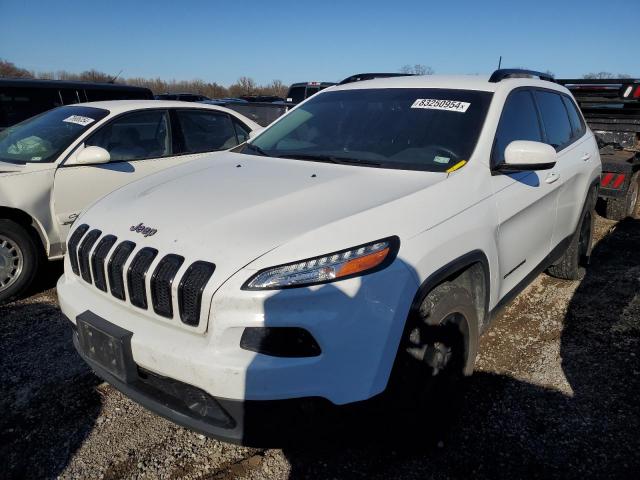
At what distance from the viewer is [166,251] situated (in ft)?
6.46

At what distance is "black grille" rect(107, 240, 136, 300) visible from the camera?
209cm

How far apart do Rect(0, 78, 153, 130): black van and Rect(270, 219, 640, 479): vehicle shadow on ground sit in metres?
6.14

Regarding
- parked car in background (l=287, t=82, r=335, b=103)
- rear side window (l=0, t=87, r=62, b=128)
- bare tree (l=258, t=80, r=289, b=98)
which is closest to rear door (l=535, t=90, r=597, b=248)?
rear side window (l=0, t=87, r=62, b=128)

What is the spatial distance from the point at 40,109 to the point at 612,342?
7.06m

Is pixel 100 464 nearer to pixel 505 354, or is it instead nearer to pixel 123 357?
pixel 123 357

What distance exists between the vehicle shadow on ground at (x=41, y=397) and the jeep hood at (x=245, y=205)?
1.10m

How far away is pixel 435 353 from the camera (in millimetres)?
2238

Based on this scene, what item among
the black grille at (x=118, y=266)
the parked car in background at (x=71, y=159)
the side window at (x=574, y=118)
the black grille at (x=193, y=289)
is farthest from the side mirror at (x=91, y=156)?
the side window at (x=574, y=118)

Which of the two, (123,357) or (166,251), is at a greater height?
(166,251)

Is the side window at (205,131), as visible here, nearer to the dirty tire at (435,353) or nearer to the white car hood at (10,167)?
the white car hood at (10,167)

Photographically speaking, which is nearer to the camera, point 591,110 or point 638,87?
point 638,87

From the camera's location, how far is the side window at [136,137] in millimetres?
4625

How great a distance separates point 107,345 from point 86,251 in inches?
19.9

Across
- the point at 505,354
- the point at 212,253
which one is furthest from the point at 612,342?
the point at 212,253
